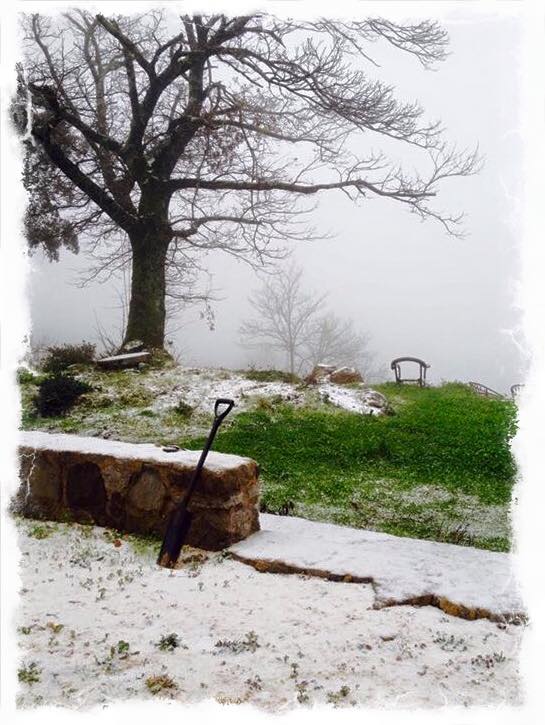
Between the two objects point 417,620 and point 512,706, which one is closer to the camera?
point 512,706

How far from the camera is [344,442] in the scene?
886 centimetres

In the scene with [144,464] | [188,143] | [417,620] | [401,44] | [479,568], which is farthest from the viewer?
[188,143]

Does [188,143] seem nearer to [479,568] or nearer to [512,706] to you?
[479,568]

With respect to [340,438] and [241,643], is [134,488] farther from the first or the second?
[340,438]

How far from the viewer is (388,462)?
826 centimetres

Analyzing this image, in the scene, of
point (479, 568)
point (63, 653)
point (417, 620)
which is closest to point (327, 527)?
point (479, 568)

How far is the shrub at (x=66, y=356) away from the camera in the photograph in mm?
12727

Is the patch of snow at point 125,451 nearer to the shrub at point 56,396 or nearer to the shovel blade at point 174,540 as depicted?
the shovel blade at point 174,540

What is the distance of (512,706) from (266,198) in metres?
13.8

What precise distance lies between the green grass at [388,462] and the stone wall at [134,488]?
1844 millimetres

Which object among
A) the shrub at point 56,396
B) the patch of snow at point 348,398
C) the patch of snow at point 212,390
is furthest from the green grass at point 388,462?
the shrub at point 56,396

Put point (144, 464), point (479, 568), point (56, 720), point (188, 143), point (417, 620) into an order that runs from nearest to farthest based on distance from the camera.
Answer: point (56, 720), point (417, 620), point (479, 568), point (144, 464), point (188, 143)

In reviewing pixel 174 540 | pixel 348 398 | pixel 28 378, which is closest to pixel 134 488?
pixel 174 540

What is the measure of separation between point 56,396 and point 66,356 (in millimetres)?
3444
